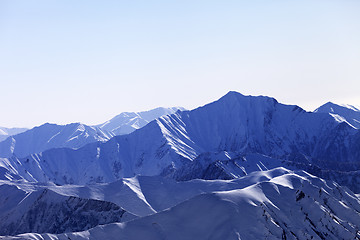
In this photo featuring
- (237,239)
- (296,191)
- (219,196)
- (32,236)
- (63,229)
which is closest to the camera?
(237,239)

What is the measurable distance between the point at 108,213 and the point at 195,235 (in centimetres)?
6479

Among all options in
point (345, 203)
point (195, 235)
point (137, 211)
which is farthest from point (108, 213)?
point (345, 203)

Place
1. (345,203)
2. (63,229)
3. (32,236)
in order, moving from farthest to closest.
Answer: (63,229)
(345,203)
(32,236)

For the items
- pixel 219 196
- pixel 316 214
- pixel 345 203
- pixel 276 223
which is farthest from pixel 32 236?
pixel 345 203

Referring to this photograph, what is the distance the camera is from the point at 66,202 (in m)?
198

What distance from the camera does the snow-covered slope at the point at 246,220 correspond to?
119438 millimetres

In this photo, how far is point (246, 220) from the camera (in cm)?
12225

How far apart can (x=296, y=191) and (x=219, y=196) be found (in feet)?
104

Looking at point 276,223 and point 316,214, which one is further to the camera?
point 316,214

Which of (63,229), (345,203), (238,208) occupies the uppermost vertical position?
(238,208)

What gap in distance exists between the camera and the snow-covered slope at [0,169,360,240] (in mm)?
119438

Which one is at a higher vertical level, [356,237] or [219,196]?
[219,196]

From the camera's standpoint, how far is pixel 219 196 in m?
133

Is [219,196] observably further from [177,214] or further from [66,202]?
[66,202]
